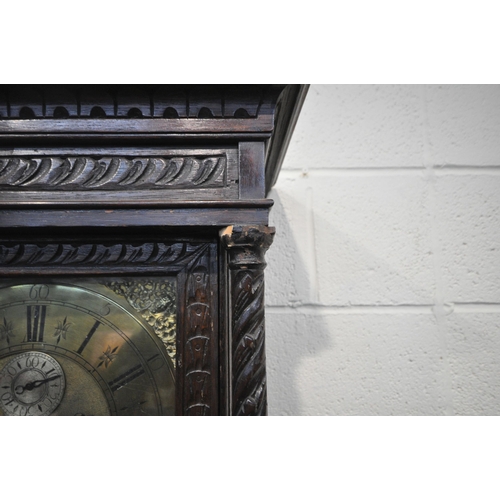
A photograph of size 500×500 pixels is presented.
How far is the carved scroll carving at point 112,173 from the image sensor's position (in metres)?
0.65

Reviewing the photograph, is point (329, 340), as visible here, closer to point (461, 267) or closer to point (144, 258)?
point (461, 267)

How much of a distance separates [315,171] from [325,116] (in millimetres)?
152

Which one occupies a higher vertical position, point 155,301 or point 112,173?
point 112,173

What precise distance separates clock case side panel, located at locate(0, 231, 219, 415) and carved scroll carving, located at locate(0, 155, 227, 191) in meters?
0.08

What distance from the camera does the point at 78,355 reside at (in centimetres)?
66

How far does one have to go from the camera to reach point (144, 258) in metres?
0.69

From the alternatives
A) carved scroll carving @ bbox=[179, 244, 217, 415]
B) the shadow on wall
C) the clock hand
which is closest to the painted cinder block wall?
the shadow on wall

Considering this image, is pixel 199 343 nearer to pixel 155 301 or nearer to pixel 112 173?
pixel 155 301

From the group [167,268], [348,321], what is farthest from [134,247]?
[348,321]

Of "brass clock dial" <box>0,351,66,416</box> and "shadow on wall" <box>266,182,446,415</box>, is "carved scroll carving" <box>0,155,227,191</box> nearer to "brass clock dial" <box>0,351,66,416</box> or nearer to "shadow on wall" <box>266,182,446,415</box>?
"brass clock dial" <box>0,351,66,416</box>

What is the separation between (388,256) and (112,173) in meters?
0.75

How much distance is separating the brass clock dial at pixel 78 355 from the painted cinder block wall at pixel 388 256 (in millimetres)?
496

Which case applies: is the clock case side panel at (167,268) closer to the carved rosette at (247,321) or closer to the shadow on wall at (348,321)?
the carved rosette at (247,321)

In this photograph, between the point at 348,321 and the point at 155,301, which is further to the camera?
the point at 348,321
